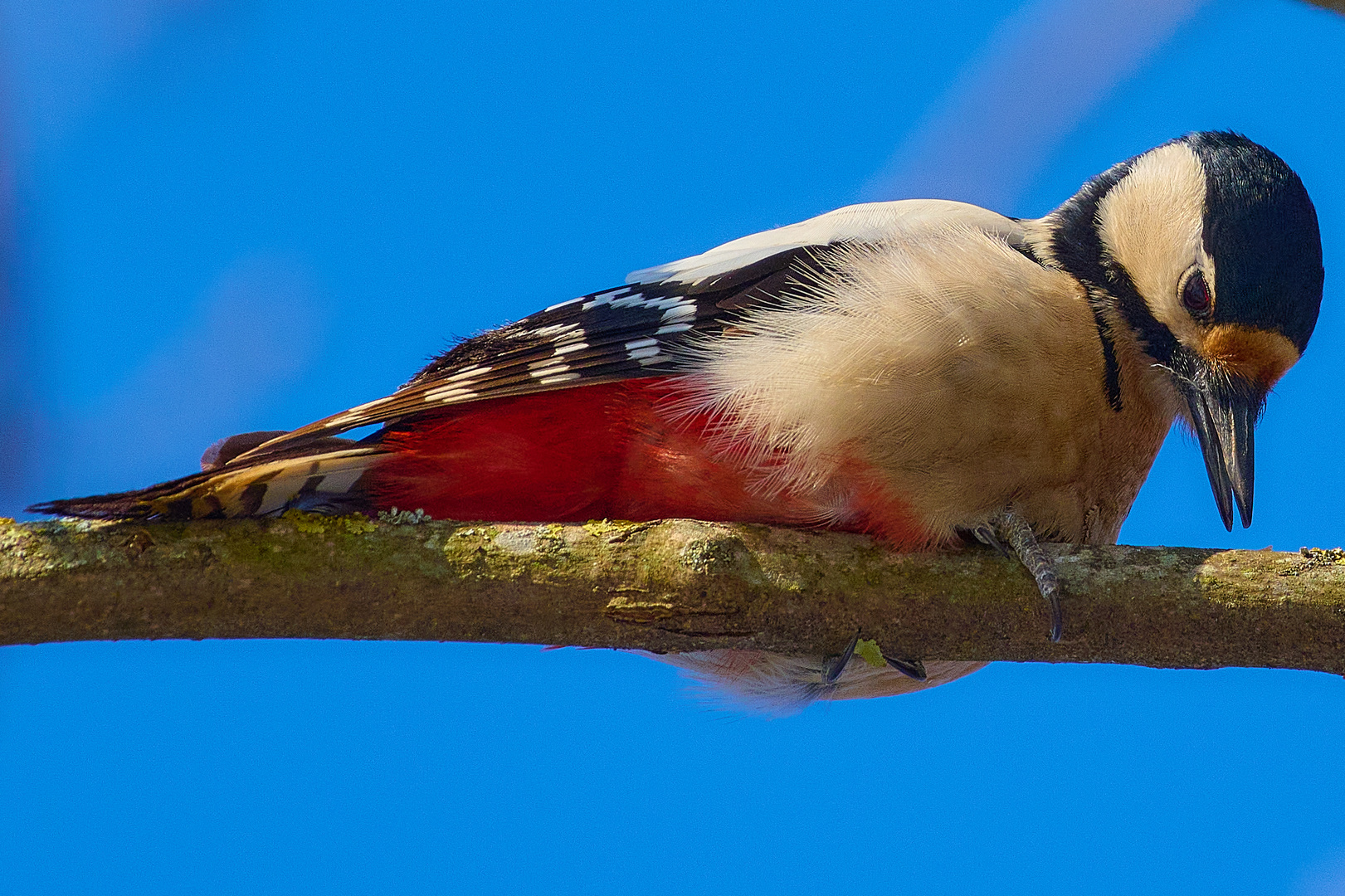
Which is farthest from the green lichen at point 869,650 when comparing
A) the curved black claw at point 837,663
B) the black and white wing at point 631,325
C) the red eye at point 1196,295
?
the red eye at point 1196,295

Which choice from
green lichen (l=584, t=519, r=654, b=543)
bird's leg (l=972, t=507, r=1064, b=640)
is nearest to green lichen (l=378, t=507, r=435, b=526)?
green lichen (l=584, t=519, r=654, b=543)

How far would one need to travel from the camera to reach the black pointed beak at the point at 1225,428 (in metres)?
2.76

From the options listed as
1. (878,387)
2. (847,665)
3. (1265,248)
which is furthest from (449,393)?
(1265,248)

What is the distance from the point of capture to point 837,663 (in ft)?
8.93

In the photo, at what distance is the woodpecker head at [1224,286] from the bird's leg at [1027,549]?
539 mm

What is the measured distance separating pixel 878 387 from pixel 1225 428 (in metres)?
0.86

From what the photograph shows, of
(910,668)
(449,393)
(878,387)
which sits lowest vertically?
(910,668)

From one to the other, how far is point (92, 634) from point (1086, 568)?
6.49 feet

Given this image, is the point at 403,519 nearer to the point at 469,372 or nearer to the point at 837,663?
the point at 469,372

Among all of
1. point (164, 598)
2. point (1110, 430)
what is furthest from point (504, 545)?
point (1110, 430)

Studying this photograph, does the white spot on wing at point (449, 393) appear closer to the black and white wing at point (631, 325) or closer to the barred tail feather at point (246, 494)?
the black and white wing at point (631, 325)

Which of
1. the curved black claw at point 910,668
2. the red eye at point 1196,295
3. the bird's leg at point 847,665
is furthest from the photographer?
the curved black claw at point 910,668

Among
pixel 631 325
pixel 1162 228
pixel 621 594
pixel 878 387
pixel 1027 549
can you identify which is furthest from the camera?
pixel 1162 228

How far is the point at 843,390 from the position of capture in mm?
2650
